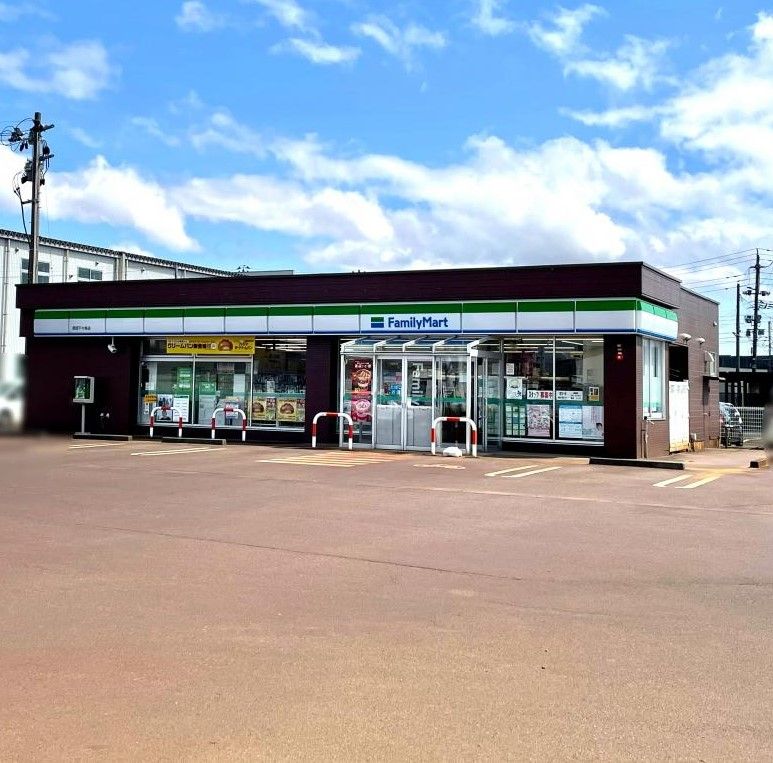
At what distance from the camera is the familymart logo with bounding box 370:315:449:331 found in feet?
71.6

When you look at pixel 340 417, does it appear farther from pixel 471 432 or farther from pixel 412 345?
pixel 471 432

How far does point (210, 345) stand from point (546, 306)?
10.1 m

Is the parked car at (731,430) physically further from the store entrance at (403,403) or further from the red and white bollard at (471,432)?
the store entrance at (403,403)

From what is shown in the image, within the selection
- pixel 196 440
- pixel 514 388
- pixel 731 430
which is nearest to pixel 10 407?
pixel 196 440

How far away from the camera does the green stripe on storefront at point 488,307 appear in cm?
2094

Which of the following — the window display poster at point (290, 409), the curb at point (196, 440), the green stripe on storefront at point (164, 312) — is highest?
the green stripe on storefront at point (164, 312)

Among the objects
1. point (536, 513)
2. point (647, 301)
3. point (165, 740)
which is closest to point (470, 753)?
point (165, 740)

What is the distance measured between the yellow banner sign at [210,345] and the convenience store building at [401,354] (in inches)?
2.3

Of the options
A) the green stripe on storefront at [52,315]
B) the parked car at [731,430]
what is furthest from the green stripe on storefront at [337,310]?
the parked car at [731,430]

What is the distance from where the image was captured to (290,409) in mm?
23891

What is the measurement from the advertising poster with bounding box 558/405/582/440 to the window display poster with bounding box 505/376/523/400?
42.5 inches

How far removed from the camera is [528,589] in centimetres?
693

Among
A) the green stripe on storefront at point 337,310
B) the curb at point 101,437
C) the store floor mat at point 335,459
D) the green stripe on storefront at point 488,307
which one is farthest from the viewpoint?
the curb at point 101,437

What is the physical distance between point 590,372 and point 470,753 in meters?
17.6
